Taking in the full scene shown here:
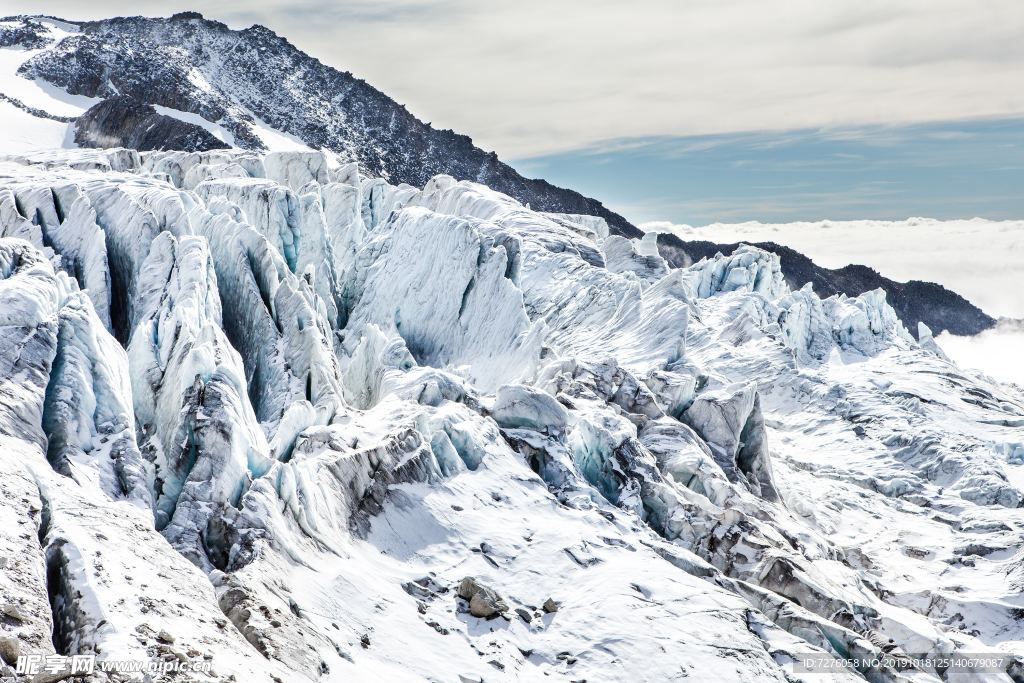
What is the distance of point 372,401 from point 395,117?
472 feet

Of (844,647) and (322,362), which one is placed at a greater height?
(322,362)

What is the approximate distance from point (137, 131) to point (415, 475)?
114 m

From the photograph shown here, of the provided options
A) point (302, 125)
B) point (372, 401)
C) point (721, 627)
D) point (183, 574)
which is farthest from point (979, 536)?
point (302, 125)

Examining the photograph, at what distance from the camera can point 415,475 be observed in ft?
112

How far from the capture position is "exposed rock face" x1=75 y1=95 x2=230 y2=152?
12531 cm

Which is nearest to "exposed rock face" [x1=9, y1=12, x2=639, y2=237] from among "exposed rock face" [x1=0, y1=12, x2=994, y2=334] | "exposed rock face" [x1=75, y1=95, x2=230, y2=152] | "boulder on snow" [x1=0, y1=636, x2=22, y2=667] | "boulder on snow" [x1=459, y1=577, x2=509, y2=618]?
"exposed rock face" [x1=0, y1=12, x2=994, y2=334]

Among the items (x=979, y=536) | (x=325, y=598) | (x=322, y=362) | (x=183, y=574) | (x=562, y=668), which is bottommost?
(x=979, y=536)

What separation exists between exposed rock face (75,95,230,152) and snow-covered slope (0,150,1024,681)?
47.0 meters

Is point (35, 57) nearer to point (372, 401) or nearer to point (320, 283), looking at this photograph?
point (320, 283)

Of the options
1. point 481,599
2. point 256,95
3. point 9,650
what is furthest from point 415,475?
point 256,95

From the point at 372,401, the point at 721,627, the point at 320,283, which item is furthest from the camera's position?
the point at 320,283

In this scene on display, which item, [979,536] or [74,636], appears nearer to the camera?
[74,636]

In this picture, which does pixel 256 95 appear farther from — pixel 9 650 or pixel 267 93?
pixel 9 650

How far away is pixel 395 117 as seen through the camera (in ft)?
595
